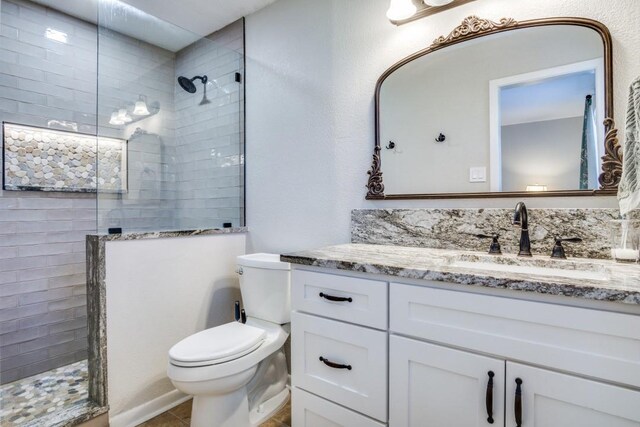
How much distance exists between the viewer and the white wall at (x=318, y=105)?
168 centimetres

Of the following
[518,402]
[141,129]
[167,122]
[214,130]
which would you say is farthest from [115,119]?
[518,402]

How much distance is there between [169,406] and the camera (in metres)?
1.87

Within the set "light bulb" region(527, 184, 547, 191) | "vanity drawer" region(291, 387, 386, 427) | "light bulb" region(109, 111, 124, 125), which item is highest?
"light bulb" region(109, 111, 124, 125)

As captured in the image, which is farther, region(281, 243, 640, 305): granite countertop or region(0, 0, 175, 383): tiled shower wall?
region(0, 0, 175, 383): tiled shower wall

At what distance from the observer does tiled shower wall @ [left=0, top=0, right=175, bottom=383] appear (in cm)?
204

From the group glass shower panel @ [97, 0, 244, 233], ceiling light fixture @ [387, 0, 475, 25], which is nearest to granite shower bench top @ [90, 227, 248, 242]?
glass shower panel @ [97, 0, 244, 233]

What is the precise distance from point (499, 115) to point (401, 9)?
27.5 inches

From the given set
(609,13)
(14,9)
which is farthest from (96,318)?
(609,13)

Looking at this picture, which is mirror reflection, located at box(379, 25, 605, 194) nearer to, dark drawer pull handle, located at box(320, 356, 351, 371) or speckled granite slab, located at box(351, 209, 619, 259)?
speckled granite slab, located at box(351, 209, 619, 259)

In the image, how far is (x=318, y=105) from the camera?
198 centimetres

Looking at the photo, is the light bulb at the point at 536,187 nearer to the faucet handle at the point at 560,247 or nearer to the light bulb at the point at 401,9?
the faucet handle at the point at 560,247

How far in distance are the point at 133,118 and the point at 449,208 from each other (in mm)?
2008

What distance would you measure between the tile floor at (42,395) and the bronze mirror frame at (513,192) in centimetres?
190

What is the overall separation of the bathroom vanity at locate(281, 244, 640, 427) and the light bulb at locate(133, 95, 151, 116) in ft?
5.25
